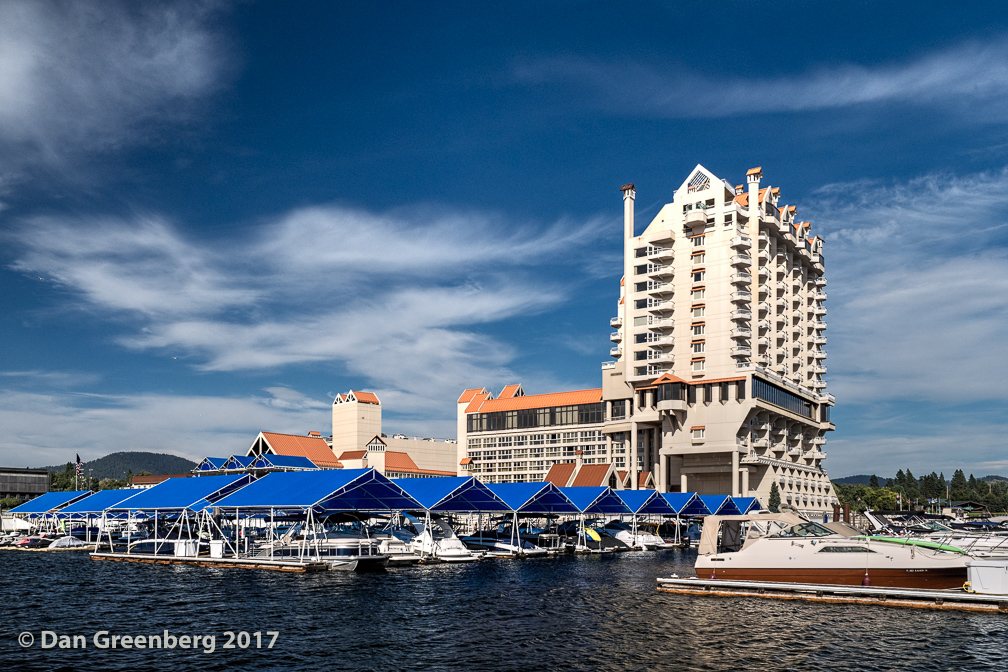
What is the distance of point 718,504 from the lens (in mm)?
102312

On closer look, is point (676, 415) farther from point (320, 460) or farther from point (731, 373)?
point (320, 460)

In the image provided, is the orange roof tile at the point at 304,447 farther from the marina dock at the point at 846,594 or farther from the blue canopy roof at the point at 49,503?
the marina dock at the point at 846,594

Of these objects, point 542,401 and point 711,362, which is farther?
point 542,401

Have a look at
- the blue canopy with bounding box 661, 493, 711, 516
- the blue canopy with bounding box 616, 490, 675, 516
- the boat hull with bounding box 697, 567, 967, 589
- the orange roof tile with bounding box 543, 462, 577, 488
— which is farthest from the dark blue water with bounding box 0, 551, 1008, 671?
the orange roof tile with bounding box 543, 462, 577, 488

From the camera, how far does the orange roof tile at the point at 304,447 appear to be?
7072 inches

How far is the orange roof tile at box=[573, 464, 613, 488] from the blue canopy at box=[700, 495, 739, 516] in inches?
1428

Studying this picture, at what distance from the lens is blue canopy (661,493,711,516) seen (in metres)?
95.1

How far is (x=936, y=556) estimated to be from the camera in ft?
136

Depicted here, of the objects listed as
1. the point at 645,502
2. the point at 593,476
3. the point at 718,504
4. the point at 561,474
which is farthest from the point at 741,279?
the point at 645,502

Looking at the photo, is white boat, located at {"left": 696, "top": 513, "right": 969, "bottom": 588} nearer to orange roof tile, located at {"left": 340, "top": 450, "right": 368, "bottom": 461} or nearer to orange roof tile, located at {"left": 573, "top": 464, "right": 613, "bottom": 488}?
orange roof tile, located at {"left": 573, "top": 464, "right": 613, "bottom": 488}

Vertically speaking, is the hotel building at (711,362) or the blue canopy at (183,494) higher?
the hotel building at (711,362)

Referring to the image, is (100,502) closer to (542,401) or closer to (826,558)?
(826,558)

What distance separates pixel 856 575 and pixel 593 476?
9915cm

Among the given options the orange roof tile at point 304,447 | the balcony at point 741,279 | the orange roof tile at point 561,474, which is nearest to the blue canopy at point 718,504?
the balcony at point 741,279
